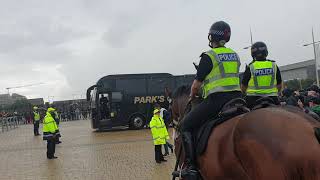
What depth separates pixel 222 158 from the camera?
13.6ft

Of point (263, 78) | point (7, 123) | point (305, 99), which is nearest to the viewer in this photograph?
point (263, 78)

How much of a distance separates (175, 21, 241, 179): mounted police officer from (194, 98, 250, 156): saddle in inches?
4.7

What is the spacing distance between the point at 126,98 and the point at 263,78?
21336mm

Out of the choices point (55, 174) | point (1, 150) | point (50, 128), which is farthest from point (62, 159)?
point (1, 150)

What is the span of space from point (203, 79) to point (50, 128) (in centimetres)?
1120

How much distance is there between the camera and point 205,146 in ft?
14.8

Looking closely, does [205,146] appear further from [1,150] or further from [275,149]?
[1,150]

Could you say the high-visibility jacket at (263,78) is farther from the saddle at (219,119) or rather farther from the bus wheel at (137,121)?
the bus wheel at (137,121)

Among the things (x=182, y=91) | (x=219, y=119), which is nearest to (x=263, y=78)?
(x=219, y=119)

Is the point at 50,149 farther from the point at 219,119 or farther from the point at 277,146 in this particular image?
the point at 277,146

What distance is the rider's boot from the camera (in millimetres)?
4799

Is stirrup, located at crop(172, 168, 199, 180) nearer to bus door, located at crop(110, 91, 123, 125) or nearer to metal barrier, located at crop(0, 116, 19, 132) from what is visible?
bus door, located at crop(110, 91, 123, 125)

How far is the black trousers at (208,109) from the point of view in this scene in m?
4.82

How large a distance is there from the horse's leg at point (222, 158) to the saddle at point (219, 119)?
0.06 metres
